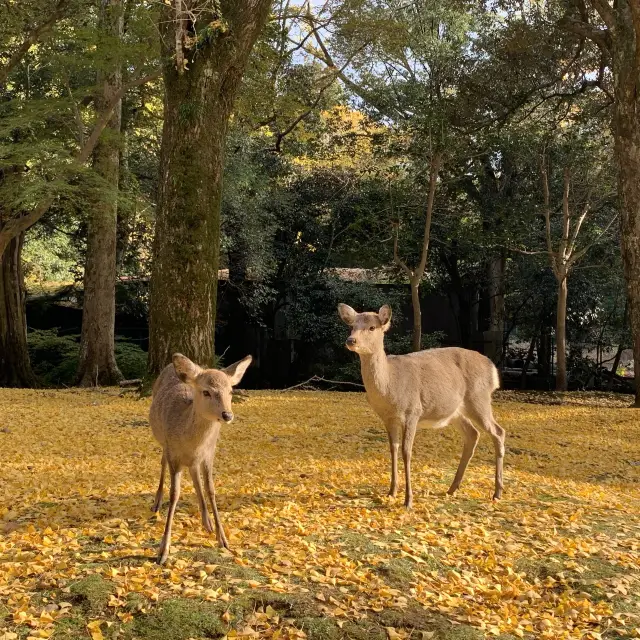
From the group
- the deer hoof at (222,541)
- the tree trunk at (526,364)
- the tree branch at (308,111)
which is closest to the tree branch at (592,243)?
the tree trunk at (526,364)

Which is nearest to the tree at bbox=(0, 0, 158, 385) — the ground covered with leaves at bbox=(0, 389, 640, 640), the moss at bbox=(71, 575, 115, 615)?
the ground covered with leaves at bbox=(0, 389, 640, 640)

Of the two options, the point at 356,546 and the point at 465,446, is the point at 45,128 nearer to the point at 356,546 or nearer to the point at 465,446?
the point at 465,446

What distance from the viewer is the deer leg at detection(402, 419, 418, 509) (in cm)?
614

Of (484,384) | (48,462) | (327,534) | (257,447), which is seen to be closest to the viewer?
(327,534)

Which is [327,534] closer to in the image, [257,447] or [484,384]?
[484,384]

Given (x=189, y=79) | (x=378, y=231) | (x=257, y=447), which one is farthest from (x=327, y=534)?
(x=378, y=231)

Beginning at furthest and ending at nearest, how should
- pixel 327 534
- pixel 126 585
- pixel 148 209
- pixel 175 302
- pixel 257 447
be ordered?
1. pixel 148 209
2. pixel 175 302
3. pixel 257 447
4. pixel 327 534
5. pixel 126 585

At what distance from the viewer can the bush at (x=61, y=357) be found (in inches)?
759

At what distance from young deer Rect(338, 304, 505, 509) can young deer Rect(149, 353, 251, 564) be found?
1454 millimetres

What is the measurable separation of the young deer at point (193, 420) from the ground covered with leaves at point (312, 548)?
305 millimetres

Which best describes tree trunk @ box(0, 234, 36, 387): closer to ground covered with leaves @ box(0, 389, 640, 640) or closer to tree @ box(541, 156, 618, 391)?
ground covered with leaves @ box(0, 389, 640, 640)

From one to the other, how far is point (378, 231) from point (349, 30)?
6.09 m

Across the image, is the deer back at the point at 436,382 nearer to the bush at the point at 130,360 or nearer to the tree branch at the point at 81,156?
the tree branch at the point at 81,156

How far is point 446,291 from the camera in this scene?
24.8 m
